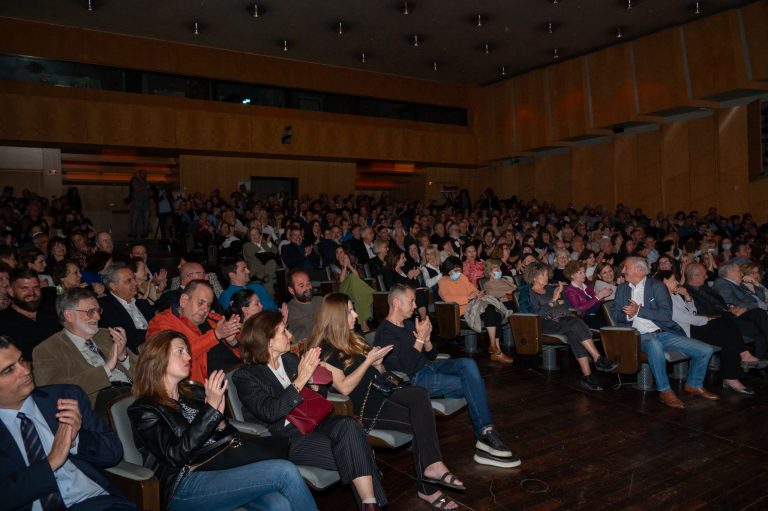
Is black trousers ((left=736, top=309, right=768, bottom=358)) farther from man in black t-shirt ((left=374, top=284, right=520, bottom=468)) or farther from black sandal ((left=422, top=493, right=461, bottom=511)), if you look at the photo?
black sandal ((left=422, top=493, right=461, bottom=511))

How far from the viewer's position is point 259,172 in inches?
640

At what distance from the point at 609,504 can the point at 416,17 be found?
37.1ft

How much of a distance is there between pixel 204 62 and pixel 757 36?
12.5 m

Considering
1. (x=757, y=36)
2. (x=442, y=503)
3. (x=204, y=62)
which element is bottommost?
(x=442, y=503)

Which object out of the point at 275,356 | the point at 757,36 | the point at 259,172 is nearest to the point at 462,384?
the point at 275,356

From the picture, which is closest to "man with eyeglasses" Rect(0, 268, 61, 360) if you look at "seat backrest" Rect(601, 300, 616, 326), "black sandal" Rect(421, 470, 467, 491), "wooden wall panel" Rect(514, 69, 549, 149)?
"black sandal" Rect(421, 470, 467, 491)

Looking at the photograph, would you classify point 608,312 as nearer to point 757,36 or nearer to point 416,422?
point 416,422

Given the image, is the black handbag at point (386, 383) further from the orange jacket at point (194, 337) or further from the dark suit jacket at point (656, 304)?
the dark suit jacket at point (656, 304)

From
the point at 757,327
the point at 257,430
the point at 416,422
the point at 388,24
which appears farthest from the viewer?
the point at 388,24

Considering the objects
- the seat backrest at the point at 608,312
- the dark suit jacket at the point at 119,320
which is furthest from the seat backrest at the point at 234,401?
the seat backrest at the point at 608,312

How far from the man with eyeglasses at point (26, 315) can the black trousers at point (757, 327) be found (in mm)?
5818

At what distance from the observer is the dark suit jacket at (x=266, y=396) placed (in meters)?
2.60

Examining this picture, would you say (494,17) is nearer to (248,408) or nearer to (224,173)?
(224,173)

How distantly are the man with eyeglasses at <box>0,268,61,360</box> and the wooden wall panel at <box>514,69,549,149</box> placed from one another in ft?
48.5
